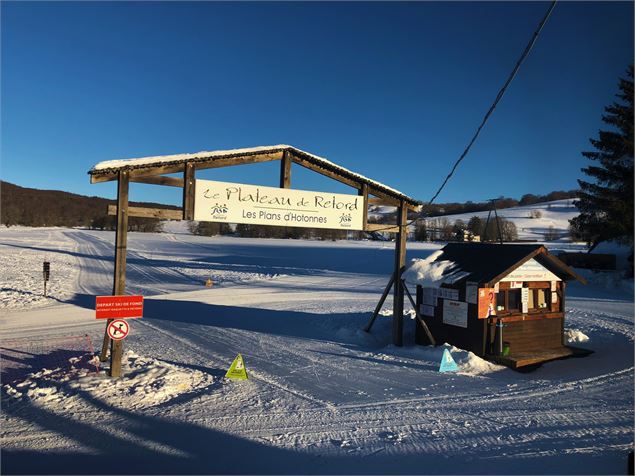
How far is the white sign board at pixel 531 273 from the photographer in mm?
10773

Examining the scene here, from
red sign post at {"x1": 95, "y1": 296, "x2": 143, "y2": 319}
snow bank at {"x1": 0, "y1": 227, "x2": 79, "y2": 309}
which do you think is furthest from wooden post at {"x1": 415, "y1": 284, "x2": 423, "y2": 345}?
snow bank at {"x1": 0, "y1": 227, "x2": 79, "y2": 309}

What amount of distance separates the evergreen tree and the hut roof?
16.0m

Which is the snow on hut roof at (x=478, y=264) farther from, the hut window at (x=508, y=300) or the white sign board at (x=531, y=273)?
the hut window at (x=508, y=300)

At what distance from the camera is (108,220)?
86812 millimetres

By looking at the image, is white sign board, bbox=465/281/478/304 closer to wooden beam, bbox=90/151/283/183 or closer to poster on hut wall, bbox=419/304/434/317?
poster on hut wall, bbox=419/304/434/317

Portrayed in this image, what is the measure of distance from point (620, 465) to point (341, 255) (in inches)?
1738

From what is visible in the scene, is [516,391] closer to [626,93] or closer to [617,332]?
[617,332]

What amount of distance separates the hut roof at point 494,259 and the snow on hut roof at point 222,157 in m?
1.89

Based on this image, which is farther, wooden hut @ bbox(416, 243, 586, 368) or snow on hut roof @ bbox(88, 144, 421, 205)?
wooden hut @ bbox(416, 243, 586, 368)

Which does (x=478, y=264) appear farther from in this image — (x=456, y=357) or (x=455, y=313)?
(x=456, y=357)

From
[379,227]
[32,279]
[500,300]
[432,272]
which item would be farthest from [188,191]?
[32,279]

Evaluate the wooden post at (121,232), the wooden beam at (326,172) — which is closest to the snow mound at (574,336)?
the wooden beam at (326,172)

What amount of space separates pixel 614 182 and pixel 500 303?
795 inches

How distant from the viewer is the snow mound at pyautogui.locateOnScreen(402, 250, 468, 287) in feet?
35.0
